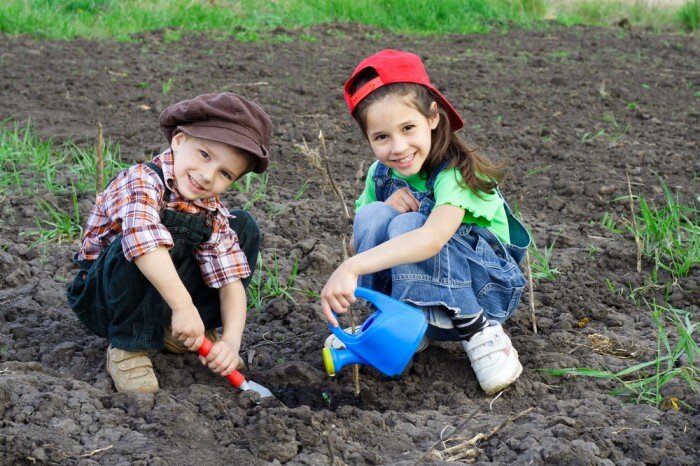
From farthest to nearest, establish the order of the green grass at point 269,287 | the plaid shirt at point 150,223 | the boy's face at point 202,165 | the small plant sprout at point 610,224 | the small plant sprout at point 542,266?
the small plant sprout at point 610,224 < the small plant sprout at point 542,266 < the green grass at point 269,287 < the boy's face at point 202,165 < the plaid shirt at point 150,223

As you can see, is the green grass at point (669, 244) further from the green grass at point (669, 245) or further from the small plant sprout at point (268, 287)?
the small plant sprout at point (268, 287)

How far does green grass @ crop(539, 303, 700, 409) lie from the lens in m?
2.56

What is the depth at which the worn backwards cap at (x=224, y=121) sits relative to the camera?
2.52 m

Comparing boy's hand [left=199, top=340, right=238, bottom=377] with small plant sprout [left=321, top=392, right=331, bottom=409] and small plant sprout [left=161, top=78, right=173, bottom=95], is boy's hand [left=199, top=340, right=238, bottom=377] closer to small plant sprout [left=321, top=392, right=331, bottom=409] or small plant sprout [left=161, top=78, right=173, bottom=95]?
small plant sprout [left=321, top=392, right=331, bottom=409]

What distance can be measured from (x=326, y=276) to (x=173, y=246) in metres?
1.01

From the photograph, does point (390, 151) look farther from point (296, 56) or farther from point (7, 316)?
point (296, 56)

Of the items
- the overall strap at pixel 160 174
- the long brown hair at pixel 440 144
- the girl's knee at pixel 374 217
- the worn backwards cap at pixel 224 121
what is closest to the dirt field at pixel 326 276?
the girl's knee at pixel 374 217

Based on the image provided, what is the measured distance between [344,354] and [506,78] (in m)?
4.54

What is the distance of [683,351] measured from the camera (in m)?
2.88

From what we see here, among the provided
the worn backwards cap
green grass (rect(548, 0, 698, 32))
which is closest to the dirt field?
the worn backwards cap

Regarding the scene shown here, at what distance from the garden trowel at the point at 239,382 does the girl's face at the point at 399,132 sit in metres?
0.77

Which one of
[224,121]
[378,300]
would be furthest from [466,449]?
[224,121]

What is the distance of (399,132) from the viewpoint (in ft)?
8.93

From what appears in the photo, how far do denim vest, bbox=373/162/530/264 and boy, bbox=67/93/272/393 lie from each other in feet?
1.73
